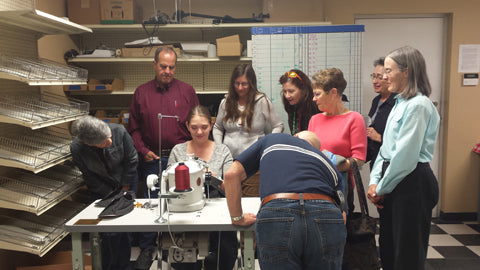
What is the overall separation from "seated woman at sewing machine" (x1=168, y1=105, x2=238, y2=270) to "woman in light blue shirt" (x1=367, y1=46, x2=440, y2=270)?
1054 mm

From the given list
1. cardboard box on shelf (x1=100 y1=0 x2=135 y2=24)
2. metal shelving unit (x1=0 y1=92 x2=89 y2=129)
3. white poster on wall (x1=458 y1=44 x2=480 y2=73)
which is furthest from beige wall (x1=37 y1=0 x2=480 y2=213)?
metal shelving unit (x1=0 y1=92 x2=89 y2=129)

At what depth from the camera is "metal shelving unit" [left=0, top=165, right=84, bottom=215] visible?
227cm

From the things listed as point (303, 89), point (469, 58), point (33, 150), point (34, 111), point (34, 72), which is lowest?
point (33, 150)

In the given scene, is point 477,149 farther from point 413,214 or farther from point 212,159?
point 212,159

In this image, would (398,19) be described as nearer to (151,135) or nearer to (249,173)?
(151,135)

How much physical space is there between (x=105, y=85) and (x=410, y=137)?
3.00m

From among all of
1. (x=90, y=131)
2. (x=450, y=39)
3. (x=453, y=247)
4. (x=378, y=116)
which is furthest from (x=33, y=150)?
(x=450, y=39)

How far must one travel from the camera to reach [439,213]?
436cm

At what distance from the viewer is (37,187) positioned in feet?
8.32

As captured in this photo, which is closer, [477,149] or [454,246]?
[454,246]

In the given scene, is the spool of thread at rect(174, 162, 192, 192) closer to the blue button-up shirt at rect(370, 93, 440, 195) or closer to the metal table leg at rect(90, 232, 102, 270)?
the metal table leg at rect(90, 232, 102, 270)

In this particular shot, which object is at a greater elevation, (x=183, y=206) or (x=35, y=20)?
(x=35, y=20)

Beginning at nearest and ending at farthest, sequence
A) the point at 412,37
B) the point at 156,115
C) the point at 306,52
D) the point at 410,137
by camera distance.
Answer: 1. the point at 410,137
2. the point at 156,115
3. the point at 306,52
4. the point at 412,37

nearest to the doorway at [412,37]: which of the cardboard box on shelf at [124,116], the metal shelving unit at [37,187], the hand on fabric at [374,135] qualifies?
the hand on fabric at [374,135]
